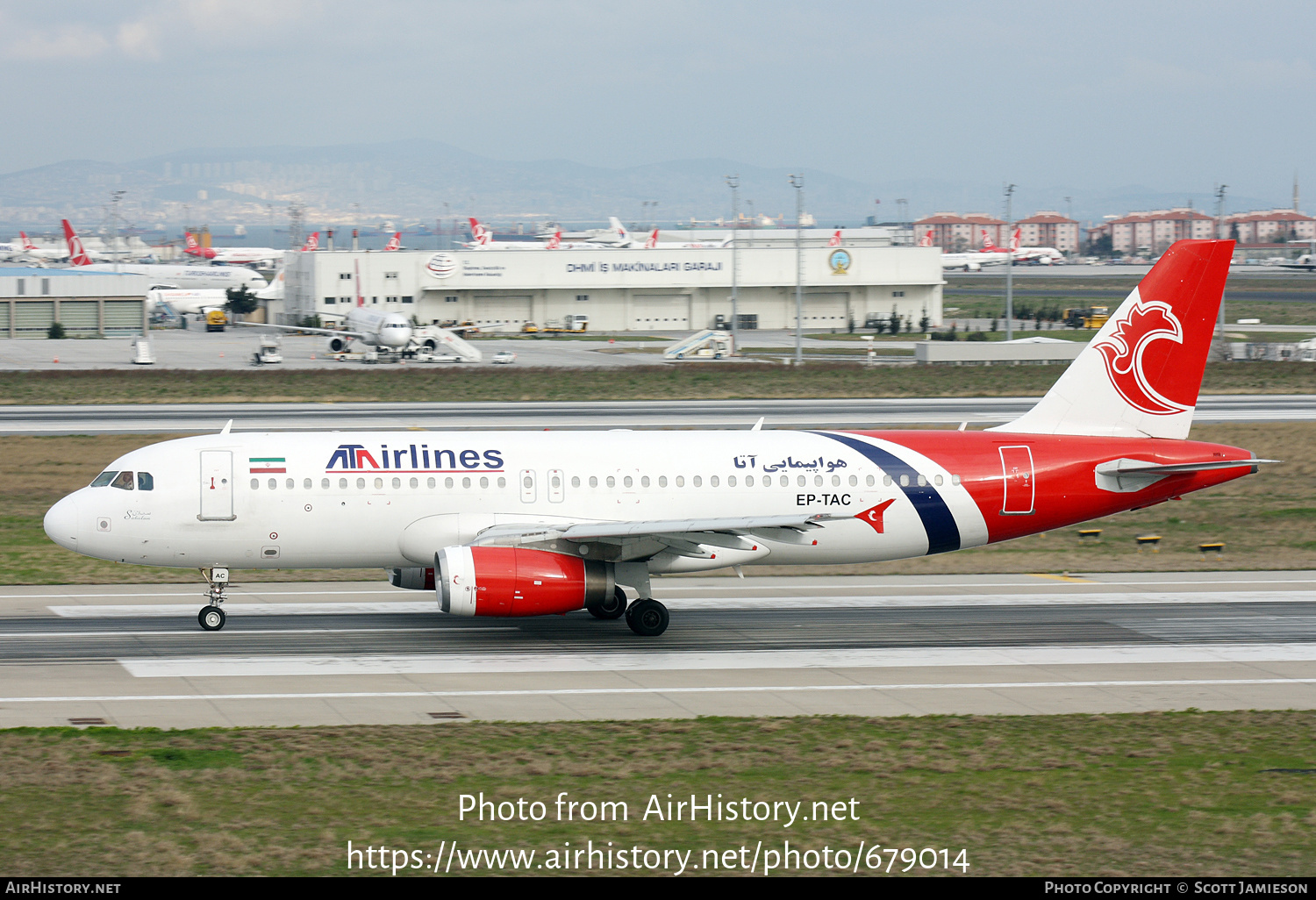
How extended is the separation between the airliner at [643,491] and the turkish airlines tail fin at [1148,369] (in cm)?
4

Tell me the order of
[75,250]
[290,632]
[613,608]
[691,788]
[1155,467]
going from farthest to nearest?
[75,250], [1155,467], [613,608], [290,632], [691,788]

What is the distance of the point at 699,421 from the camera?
200ft

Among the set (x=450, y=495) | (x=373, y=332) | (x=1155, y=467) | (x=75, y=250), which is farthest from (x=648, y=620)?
(x=75, y=250)

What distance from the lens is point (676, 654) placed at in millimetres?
26531

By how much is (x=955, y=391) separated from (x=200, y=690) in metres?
58.6

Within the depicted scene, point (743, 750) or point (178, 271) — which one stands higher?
point (178, 271)

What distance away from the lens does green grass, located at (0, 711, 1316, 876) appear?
47.8 ft

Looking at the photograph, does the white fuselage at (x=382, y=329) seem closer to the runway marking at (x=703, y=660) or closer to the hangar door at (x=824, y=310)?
the hangar door at (x=824, y=310)

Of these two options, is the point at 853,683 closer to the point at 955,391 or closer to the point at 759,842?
the point at 759,842

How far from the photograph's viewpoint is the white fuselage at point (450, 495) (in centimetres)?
2759

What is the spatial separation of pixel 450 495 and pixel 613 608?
455cm

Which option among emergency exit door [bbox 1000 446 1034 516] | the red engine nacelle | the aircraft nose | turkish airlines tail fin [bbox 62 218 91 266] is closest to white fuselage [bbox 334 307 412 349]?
the aircraft nose

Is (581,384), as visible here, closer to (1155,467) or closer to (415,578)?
(415,578)
